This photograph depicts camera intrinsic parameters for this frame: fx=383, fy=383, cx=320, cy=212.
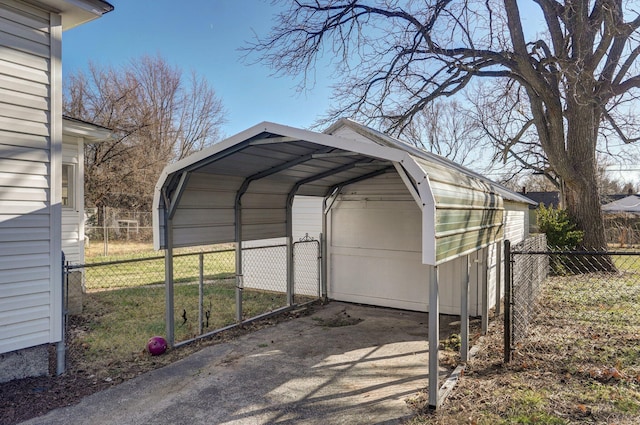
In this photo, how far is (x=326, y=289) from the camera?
7.96 metres

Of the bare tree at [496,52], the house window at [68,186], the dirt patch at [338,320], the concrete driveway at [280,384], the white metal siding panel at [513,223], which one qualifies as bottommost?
the dirt patch at [338,320]

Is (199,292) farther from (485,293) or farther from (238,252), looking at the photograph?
(485,293)

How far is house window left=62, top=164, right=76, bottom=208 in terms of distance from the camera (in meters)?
7.49

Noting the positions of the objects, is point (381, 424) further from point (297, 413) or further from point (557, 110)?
point (557, 110)

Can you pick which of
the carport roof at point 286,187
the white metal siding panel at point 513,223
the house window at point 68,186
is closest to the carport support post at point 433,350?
the carport roof at point 286,187

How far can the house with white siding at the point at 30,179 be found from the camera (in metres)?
3.60

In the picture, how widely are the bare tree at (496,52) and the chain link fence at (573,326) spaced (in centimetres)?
411

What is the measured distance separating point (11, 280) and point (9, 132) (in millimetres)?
1403

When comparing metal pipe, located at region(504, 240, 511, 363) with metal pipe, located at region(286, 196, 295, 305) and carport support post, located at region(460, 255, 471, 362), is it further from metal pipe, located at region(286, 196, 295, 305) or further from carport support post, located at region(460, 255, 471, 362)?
metal pipe, located at region(286, 196, 295, 305)

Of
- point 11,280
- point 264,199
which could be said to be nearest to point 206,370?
point 11,280

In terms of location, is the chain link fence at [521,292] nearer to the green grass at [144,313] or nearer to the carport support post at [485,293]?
the carport support post at [485,293]

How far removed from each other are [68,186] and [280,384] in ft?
20.5

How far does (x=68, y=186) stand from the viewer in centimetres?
755

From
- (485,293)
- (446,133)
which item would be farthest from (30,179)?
(446,133)
